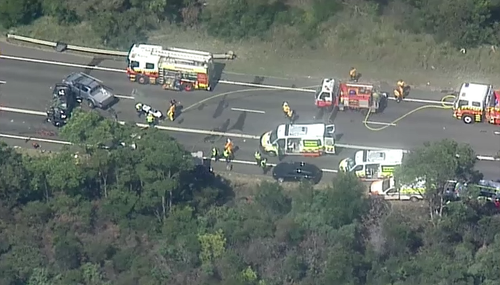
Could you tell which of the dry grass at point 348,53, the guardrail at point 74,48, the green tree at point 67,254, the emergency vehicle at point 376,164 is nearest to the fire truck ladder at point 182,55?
the dry grass at point 348,53

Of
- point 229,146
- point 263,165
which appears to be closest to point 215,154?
point 229,146

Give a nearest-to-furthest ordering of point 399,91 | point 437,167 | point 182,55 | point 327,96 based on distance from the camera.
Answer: point 437,167 < point 327,96 < point 399,91 < point 182,55

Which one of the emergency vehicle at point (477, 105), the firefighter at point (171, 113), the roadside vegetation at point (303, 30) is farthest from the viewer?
the roadside vegetation at point (303, 30)

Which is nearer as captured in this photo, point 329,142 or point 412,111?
point 329,142

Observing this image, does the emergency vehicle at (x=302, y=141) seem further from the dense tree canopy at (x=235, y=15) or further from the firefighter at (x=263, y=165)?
the dense tree canopy at (x=235, y=15)

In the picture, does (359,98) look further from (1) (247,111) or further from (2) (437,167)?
(2) (437,167)

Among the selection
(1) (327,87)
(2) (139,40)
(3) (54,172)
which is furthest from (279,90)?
(3) (54,172)
